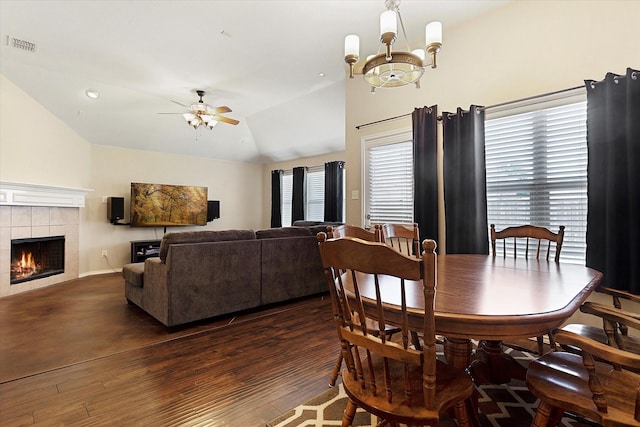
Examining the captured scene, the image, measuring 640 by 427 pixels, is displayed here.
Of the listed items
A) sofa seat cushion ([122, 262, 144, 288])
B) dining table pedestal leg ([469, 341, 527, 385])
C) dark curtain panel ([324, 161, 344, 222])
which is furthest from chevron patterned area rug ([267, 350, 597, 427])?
dark curtain panel ([324, 161, 344, 222])

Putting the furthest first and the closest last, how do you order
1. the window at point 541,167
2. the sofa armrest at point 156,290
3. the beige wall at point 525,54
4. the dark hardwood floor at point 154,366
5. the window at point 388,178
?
1. the window at point 388,178
2. the sofa armrest at point 156,290
3. the window at point 541,167
4. the beige wall at point 525,54
5. the dark hardwood floor at point 154,366

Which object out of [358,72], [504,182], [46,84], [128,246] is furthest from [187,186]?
[504,182]

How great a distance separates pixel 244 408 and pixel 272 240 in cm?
200

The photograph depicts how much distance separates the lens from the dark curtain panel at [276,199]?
7672 mm

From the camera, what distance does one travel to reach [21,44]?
342cm

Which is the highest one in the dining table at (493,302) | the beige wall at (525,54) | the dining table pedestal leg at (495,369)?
the beige wall at (525,54)

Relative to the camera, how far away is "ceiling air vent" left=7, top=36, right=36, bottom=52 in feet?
11.0

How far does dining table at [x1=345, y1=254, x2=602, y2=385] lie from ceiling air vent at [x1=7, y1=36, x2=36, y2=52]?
4.45 metres

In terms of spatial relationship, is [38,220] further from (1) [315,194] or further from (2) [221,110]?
(1) [315,194]

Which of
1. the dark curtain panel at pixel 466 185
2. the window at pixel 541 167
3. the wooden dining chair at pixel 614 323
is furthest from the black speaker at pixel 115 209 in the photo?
the wooden dining chair at pixel 614 323

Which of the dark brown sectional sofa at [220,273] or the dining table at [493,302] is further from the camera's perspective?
the dark brown sectional sofa at [220,273]

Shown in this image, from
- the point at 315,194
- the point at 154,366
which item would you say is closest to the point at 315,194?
the point at 315,194

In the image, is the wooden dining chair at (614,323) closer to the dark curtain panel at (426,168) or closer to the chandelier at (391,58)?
the chandelier at (391,58)

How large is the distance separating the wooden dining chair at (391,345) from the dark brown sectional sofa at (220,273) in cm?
218
